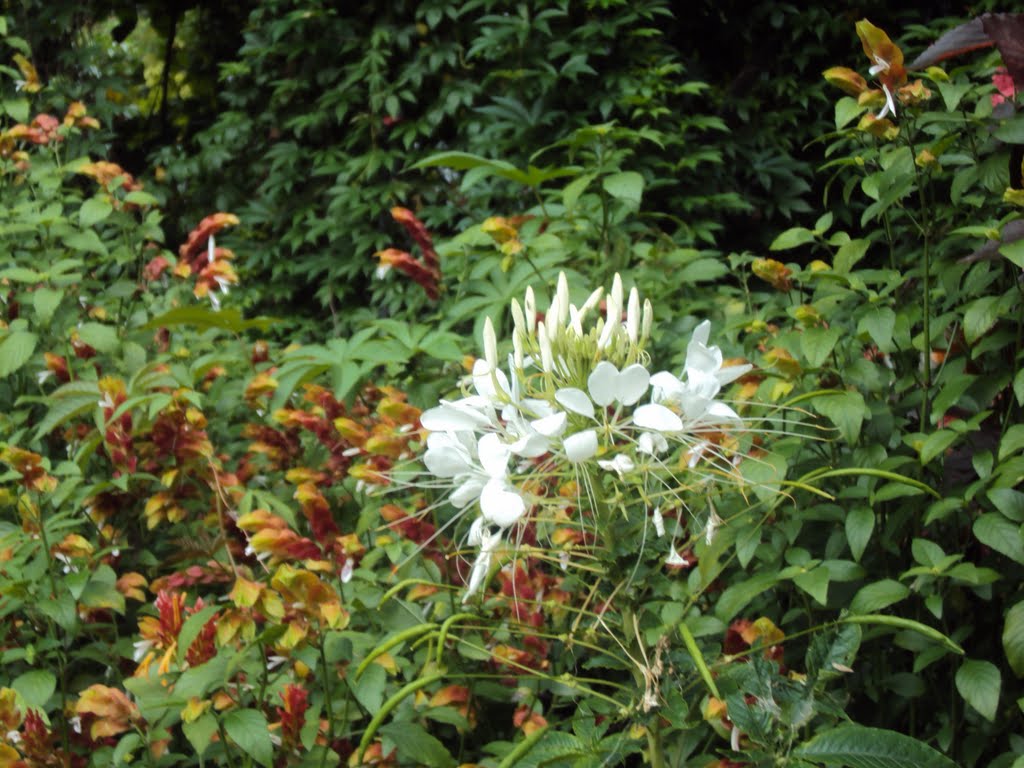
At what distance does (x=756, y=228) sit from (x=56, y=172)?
2692mm

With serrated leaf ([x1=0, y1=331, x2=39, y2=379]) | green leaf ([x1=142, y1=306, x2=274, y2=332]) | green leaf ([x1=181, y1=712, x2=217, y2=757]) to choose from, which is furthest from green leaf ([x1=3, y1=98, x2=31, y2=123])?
green leaf ([x1=181, y1=712, x2=217, y2=757])

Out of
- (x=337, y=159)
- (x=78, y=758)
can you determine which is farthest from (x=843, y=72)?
(x=337, y=159)

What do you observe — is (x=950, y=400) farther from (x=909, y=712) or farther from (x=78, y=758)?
(x=78, y=758)

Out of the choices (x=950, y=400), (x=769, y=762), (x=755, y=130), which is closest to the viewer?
(x=769, y=762)

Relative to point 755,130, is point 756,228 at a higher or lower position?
lower

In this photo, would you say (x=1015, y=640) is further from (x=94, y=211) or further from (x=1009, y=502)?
(x=94, y=211)

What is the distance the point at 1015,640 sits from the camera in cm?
117

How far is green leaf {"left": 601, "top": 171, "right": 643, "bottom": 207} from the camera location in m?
2.00

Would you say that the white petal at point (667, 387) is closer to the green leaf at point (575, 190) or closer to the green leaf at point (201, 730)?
the green leaf at point (201, 730)

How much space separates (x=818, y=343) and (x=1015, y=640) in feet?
1.55

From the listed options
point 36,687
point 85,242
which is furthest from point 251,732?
point 85,242

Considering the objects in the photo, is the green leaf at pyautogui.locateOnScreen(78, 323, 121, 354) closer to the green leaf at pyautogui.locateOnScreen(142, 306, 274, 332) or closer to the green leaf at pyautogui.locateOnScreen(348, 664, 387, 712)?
the green leaf at pyautogui.locateOnScreen(142, 306, 274, 332)

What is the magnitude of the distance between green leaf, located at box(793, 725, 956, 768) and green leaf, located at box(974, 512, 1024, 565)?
42cm

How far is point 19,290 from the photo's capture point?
2438mm
